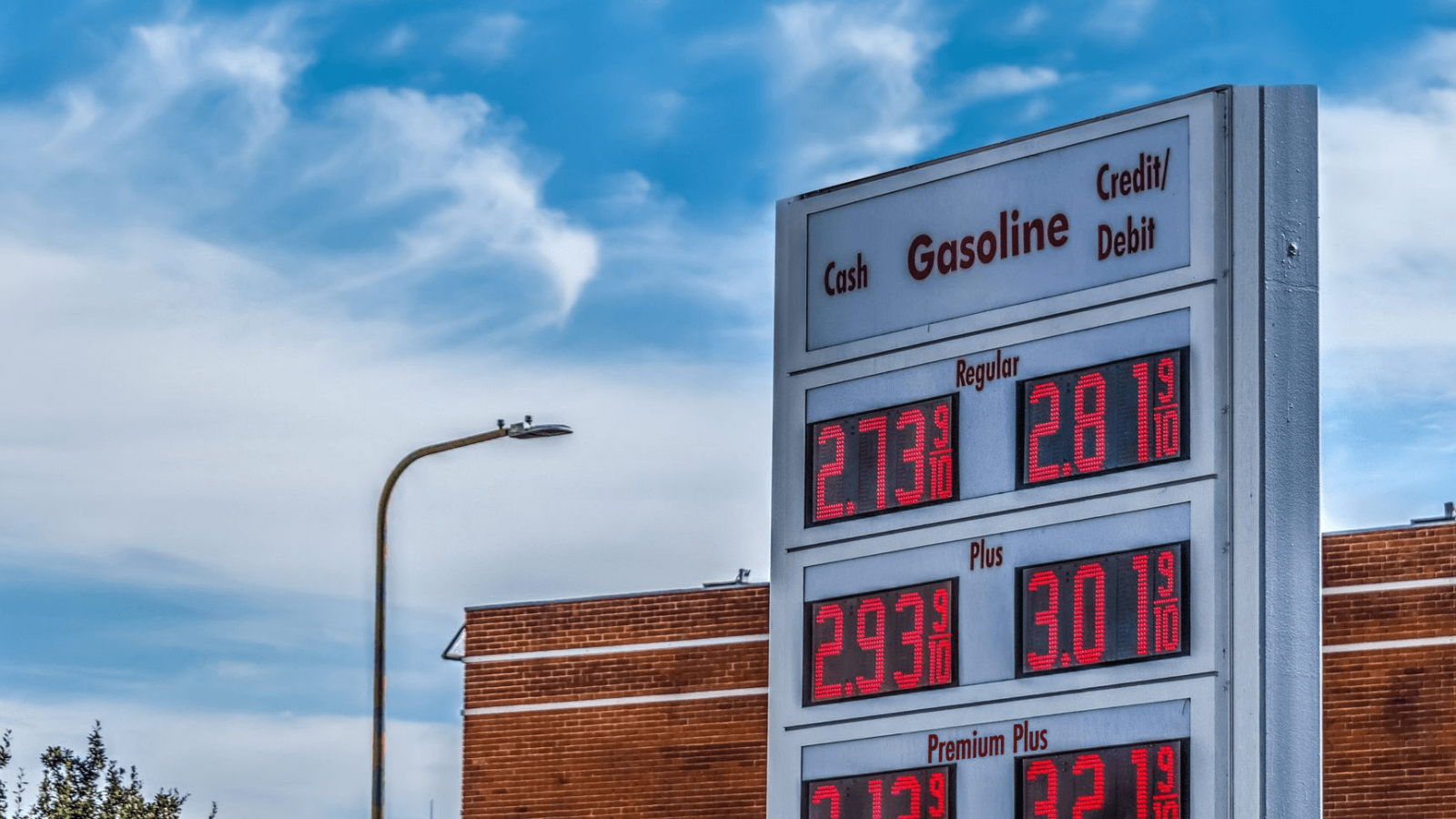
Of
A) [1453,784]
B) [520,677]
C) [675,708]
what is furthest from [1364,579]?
[520,677]

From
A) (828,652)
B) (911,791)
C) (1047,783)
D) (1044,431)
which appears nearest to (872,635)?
(828,652)

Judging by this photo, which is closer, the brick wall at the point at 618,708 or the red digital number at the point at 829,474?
the red digital number at the point at 829,474

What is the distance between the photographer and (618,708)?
34750 mm

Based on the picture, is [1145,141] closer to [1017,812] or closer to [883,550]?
[883,550]

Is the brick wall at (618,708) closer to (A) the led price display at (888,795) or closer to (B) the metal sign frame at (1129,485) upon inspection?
(A) the led price display at (888,795)

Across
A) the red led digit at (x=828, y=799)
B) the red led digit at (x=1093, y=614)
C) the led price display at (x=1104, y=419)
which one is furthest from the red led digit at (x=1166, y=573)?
the red led digit at (x=828, y=799)

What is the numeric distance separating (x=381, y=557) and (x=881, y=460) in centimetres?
847

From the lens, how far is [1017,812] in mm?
18344

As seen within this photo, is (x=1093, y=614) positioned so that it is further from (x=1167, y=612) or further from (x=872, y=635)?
(x=872, y=635)

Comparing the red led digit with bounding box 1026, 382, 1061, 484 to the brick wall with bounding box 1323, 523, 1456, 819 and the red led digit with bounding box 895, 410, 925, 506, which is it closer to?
the red led digit with bounding box 895, 410, 925, 506

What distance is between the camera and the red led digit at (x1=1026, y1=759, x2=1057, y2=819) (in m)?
18.1

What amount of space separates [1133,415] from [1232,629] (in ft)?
5.91

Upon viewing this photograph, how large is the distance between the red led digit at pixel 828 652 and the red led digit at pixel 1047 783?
176cm

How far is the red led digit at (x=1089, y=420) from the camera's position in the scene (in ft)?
59.3
